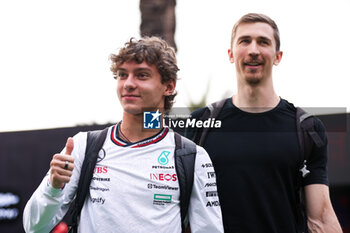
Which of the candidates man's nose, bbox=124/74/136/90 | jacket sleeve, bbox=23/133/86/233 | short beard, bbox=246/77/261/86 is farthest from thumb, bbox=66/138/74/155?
short beard, bbox=246/77/261/86

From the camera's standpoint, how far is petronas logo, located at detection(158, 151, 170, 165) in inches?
112

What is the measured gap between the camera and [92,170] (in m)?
2.75

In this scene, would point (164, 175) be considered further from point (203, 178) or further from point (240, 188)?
point (240, 188)

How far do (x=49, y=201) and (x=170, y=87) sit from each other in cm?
111

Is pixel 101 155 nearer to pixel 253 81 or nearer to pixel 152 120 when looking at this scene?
pixel 152 120

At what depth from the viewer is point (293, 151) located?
3.32 m

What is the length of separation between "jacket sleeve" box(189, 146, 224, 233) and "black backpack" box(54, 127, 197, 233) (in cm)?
5

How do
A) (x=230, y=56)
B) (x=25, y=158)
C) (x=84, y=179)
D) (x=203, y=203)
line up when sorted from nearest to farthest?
(x=84, y=179) < (x=203, y=203) < (x=230, y=56) < (x=25, y=158)

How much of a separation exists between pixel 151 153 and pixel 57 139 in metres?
3.79

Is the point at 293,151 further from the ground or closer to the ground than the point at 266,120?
closer to the ground

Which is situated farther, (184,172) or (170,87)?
(170,87)

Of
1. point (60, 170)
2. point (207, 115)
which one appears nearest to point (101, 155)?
point (60, 170)

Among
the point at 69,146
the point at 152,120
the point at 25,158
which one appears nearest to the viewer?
the point at 69,146

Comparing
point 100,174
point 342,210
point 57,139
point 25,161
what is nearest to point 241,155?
point 100,174
